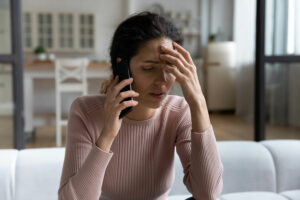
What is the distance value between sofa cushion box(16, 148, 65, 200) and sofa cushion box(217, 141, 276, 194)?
2.30ft

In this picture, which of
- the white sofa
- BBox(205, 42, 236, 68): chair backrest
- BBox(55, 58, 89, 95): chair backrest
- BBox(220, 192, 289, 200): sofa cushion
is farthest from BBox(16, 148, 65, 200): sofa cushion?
BBox(205, 42, 236, 68): chair backrest

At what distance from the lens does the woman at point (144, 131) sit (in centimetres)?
95

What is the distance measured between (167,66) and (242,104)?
189 inches

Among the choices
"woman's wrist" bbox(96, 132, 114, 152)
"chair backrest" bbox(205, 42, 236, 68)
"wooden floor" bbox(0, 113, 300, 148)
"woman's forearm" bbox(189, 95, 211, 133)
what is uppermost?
"chair backrest" bbox(205, 42, 236, 68)

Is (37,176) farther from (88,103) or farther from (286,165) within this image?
(286,165)

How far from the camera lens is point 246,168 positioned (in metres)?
1.56

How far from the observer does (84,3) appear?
6109 mm

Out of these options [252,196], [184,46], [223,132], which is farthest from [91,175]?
[184,46]

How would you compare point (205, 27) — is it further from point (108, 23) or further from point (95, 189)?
point (95, 189)

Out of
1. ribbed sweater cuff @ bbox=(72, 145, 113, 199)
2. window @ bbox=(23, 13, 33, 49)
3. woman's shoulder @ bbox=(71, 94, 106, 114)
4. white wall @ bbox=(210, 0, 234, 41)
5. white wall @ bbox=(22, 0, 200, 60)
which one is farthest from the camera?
white wall @ bbox=(210, 0, 234, 41)

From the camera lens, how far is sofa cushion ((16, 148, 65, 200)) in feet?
4.30

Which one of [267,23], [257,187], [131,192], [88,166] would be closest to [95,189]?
[88,166]

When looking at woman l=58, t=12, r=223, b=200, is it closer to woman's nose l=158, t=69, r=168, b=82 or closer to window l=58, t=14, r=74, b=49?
woman's nose l=158, t=69, r=168, b=82

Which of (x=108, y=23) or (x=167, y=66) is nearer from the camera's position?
(x=167, y=66)
